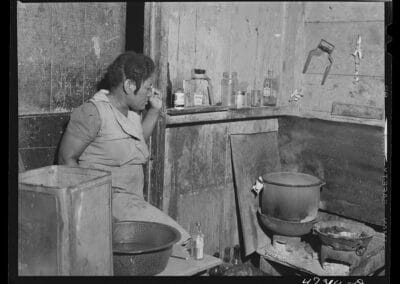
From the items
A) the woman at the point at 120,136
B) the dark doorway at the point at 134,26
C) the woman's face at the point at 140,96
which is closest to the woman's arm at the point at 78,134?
the woman at the point at 120,136

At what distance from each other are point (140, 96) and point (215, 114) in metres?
1.00

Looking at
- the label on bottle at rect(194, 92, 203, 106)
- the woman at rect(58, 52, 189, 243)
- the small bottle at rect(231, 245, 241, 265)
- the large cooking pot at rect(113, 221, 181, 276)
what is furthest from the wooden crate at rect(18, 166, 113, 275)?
the small bottle at rect(231, 245, 241, 265)

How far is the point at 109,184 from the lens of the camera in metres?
2.82

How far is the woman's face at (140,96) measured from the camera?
3.69 metres

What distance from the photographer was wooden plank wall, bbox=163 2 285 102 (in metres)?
4.27

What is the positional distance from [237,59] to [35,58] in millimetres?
1981

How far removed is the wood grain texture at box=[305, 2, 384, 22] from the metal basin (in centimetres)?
198

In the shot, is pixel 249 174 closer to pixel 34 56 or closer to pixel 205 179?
pixel 205 179

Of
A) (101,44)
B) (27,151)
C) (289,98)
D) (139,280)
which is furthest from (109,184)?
(289,98)

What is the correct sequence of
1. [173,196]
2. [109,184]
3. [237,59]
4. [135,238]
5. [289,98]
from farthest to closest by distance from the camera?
1. [289,98]
2. [237,59]
3. [173,196]
4. [135,238]
5. [109,184]

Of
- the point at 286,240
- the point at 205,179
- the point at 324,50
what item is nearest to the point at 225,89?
the point at 205,179

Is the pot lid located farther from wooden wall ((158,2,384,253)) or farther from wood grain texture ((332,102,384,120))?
wood grain texture ((332,102,384,120))

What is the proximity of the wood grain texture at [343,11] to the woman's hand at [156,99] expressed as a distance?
2033mm
